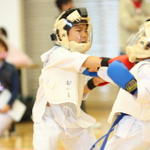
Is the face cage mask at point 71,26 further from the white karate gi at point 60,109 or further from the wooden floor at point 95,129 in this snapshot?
the wooden floor at point 95,129

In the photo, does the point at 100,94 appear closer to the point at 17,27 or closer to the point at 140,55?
the point at 17,27

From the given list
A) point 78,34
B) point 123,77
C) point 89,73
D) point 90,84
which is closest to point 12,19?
point 90,84

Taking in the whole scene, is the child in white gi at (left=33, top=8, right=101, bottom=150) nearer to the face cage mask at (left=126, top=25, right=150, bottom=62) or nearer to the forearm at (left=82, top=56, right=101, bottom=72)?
the forearm at (left=82, top=56, right=101, bottom=72)

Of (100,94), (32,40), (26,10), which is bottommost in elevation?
(100,94)

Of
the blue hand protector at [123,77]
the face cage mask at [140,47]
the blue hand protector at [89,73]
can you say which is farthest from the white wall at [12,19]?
the blue hand protector at [123,77]

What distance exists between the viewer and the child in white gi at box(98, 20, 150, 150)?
2.90m

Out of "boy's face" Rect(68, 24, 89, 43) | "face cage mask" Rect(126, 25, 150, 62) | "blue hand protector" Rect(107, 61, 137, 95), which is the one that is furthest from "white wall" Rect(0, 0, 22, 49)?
"blue hand protector" Rect(107, 61, 137, 95)

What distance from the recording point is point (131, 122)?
296cm

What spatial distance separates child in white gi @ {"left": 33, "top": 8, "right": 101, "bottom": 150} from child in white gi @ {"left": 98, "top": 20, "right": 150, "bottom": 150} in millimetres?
476

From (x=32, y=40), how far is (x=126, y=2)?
118 inches

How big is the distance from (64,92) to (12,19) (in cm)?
535

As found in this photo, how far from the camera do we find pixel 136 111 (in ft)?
9.61

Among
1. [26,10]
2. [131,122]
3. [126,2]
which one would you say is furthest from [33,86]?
[131,122]

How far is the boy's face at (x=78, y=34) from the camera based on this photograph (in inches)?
134
